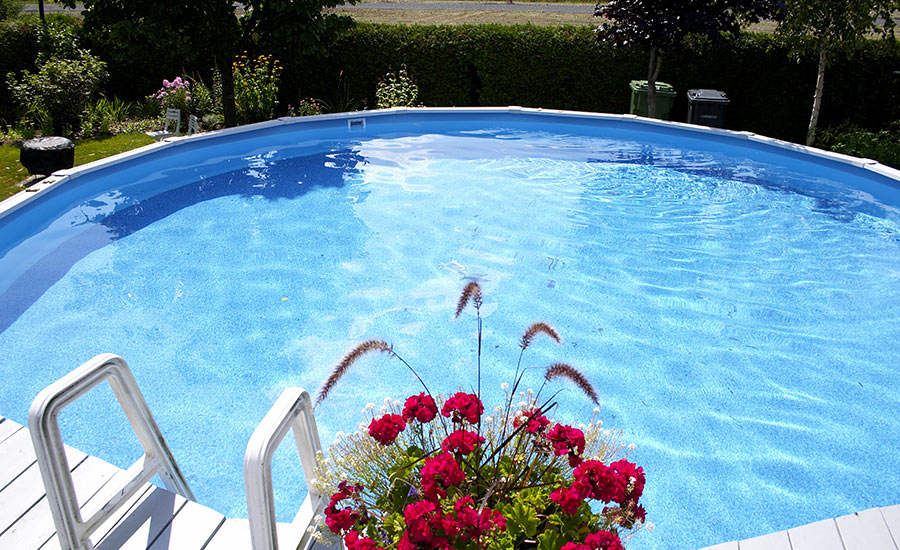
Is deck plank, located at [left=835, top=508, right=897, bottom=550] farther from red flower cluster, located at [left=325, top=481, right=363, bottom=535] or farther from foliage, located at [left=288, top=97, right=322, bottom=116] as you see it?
foliage, located at [left=288, top=97, right=322, bottom=116]

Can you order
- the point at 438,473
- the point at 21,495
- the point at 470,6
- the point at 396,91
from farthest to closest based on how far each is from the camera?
the point at 470,6
the point at 396,91
the point at 21,495
the point at 438,473

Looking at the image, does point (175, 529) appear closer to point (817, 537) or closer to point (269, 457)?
point (269, 457)

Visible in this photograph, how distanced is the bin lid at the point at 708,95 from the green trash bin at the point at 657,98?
0.36m

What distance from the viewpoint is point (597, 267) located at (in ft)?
23.1

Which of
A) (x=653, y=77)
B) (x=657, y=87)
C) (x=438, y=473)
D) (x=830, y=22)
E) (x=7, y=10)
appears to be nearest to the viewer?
(x=438, y=473)

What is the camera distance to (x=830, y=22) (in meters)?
9.34

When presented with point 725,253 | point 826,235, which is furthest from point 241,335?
point 826,235

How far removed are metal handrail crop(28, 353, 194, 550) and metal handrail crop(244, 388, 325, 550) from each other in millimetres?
762

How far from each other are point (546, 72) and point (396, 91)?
3.04m

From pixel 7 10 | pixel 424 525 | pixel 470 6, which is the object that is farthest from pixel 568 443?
pixel 470 6

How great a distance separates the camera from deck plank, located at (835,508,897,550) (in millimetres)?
2744

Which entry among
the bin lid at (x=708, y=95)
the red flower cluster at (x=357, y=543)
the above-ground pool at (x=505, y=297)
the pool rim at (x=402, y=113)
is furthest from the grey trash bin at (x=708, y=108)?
the red flower cluster at (x=357, y=543)

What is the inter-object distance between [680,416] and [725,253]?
3159 millimetres

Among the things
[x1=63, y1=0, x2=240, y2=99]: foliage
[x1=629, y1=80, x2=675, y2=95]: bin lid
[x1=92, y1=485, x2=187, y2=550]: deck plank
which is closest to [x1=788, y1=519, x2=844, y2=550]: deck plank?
[x1=92, y1=485, x2=187, y2=550]: deck plank
